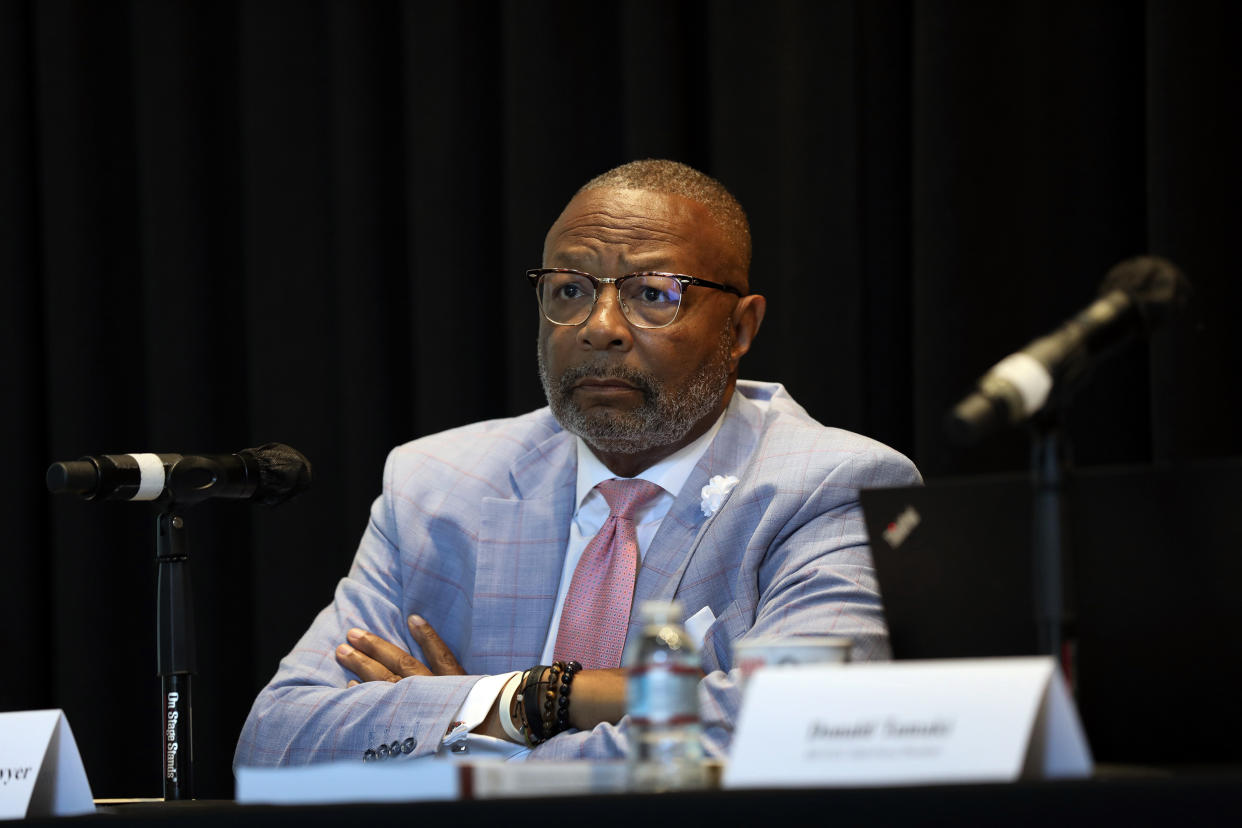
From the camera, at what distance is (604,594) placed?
7.72 ft

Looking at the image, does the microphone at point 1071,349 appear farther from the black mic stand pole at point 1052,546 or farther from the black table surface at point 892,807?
the black table surface at point 892,807

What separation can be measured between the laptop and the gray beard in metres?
1.18

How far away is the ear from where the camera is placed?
8.66ft

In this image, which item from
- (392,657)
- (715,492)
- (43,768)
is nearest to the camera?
(43,768)

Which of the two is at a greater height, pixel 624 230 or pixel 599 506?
pixel 624 230

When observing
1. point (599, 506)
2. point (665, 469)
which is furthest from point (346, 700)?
point (665, 469)

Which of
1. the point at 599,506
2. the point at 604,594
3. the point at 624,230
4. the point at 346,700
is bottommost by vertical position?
the point at 346,700

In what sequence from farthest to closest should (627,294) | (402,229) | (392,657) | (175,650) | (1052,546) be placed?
(402,229) < (627,294) < (392,657) < (175,650) < (1052,546)

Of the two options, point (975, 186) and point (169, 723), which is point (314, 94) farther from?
point (169, 723)

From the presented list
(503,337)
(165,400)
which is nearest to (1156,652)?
(503,337)

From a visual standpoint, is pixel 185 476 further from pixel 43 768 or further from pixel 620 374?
pixel 620 374

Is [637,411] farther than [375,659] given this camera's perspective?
Yes

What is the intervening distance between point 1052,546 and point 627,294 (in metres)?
1.34

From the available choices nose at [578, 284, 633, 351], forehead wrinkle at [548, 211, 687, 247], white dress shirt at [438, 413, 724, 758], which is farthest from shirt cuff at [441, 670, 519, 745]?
forehead wrinkle at [548, 211, 687, 247]
